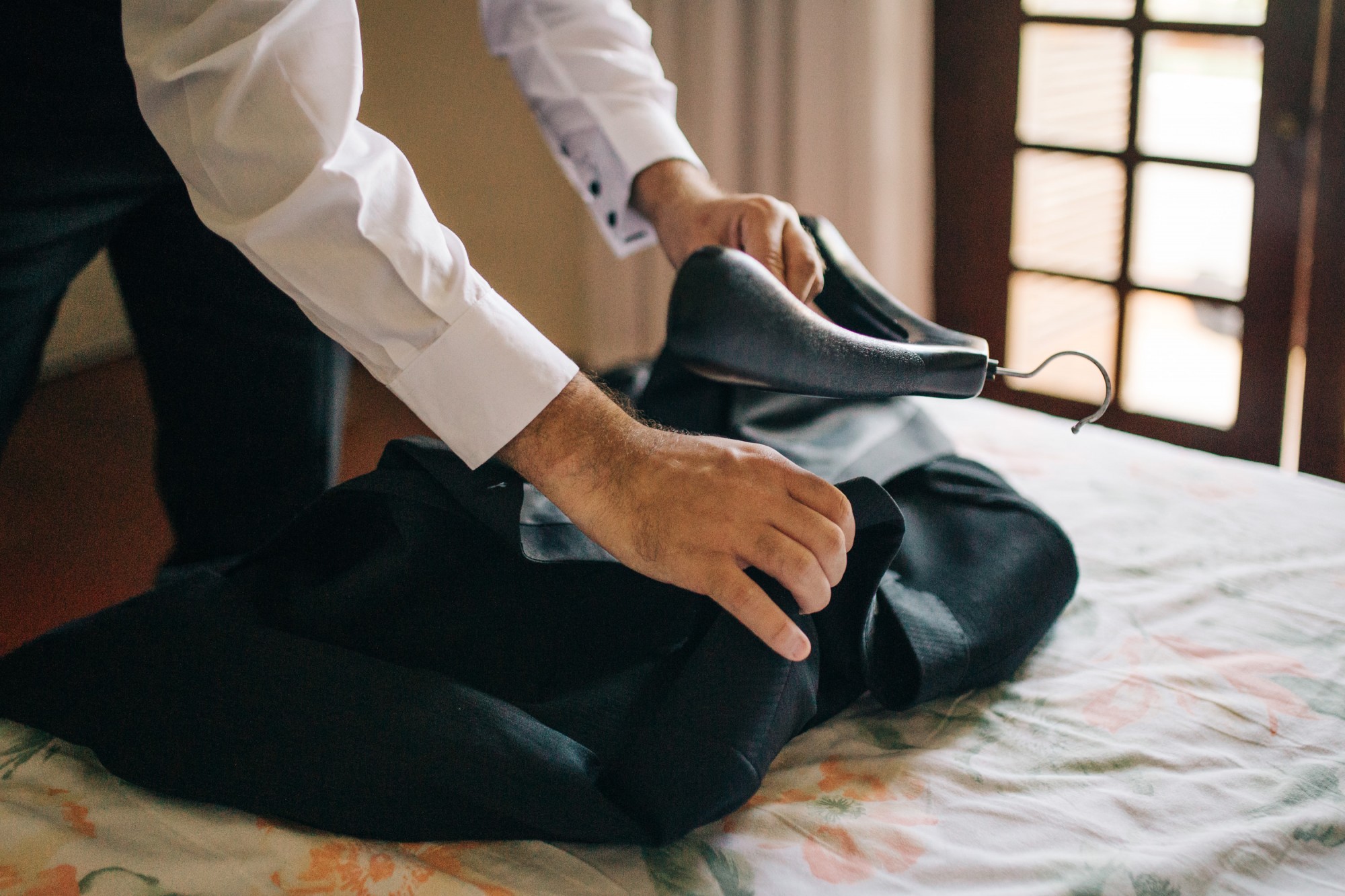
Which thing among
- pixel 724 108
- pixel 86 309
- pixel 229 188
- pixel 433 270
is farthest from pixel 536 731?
pixel 86 309

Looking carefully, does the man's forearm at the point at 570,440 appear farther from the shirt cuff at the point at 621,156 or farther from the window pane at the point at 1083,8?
the window pane at the point at 1083,8

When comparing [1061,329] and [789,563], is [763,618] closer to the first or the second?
[789,563]

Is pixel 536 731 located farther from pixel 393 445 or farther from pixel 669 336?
pixel 669 336

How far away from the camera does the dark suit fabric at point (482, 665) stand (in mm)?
622

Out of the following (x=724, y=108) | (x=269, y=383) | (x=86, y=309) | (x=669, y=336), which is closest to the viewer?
(x=669, y=336)

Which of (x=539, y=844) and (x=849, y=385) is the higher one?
(x=849, y=385)

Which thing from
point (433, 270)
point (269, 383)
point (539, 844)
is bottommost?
point (539, 844)

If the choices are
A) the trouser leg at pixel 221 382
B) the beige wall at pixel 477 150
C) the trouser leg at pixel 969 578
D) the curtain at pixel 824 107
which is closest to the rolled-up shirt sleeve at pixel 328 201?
the trouser leg at pixel 969 578

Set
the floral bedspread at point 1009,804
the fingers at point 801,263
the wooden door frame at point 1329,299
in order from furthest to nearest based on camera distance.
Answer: the wooden door frame at point 1329,299 → the fingers at point 801,263 → the floral bedspread at point 1009,804

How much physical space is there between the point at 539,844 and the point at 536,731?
2.6 inches

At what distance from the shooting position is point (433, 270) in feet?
2.40

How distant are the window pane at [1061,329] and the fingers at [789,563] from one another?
1.70 metres

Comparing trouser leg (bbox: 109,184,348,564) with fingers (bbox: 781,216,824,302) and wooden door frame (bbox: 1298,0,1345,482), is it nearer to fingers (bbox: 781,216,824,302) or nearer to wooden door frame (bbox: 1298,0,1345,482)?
fingers (bbox: 781,216,824,302)

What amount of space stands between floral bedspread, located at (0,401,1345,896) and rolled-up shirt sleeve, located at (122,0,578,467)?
0.92 feet
